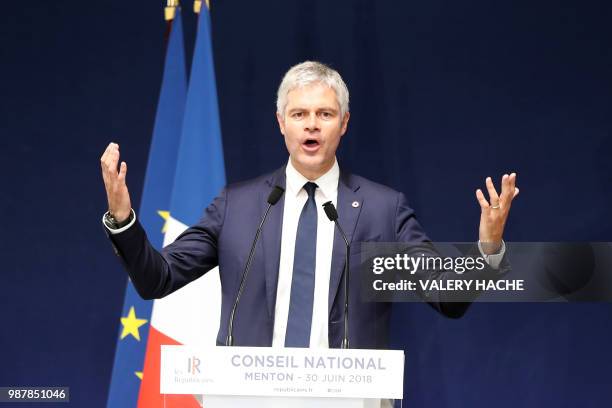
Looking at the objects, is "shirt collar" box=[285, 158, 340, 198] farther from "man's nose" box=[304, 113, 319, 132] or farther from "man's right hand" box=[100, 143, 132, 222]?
"man's right hand" box=[100, 143, 132, 222]

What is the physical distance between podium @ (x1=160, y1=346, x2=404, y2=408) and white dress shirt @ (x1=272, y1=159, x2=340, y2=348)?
438 millimetres

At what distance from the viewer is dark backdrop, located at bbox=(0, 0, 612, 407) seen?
3785 millimetres

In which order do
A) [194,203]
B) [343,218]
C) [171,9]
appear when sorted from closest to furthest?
[343,218] → [194,203] → [171,9]

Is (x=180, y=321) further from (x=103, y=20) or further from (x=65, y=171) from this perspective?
(x=103, y=20)

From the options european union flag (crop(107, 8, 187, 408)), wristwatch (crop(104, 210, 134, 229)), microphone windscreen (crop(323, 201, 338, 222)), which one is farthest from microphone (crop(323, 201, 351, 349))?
european union flag (crop(107, 8, 187, 408))

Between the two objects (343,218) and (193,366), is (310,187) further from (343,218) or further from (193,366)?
(193,366)

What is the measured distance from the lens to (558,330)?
3.78 m

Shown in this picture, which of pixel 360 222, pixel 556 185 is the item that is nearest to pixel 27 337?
pixel 360 222

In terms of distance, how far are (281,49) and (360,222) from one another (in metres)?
1.83

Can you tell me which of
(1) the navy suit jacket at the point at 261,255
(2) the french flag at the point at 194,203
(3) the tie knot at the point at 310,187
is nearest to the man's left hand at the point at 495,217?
(1) the navy suit jacket at the point at 261,255

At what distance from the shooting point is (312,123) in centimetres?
226

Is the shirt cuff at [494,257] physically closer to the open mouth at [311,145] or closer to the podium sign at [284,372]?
the podium sign at [284,372]

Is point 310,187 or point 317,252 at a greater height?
point 310,187

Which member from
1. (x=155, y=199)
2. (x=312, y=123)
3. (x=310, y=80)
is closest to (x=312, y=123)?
(x=312, y=123)
